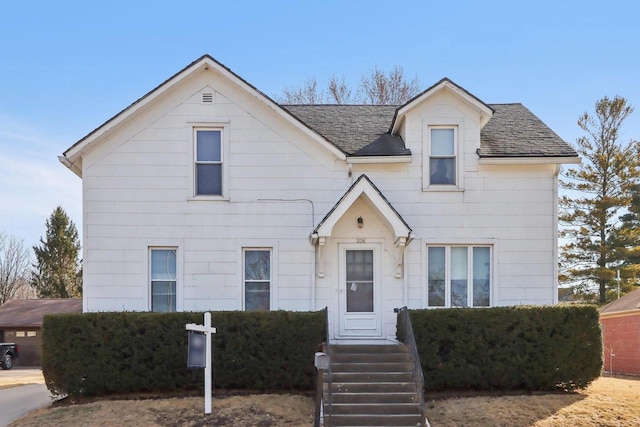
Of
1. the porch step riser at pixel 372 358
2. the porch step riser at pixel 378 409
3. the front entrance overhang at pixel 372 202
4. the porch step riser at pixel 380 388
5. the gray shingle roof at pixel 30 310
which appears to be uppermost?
the front entrance overhang at pixel 372 202

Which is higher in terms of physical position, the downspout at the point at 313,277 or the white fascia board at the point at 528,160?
the white fascia board at the point at 528,160

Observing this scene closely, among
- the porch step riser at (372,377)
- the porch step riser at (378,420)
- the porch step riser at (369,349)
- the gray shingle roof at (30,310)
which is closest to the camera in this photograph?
the porch step riser at (378,420)

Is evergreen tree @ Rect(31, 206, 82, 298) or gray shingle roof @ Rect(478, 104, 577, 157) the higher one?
gray shingle roof @ Rect(478, 104, 577, 157)

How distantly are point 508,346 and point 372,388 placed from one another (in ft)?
10.6

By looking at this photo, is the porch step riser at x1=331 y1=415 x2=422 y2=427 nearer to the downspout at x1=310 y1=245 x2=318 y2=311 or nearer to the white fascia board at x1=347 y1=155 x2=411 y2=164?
the downspout at x1=310 y1=245 x2=318 y2=311

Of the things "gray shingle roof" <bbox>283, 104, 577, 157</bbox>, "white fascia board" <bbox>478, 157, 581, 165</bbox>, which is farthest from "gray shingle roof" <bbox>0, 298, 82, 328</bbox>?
"white fascia board" <bbox>478, 157, 581, 165</bbox>

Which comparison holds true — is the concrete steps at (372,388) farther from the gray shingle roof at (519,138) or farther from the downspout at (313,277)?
the gray shingle roof at (519,138)

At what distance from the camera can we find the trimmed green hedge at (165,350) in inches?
480

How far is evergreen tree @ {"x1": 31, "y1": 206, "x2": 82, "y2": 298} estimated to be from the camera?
1783 inches

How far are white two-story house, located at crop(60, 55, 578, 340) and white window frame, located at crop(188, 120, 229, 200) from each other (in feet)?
0.08

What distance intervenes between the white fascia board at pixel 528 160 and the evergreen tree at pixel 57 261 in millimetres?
40013

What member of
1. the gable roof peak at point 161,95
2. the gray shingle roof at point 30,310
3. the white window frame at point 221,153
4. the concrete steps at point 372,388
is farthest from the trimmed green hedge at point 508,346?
the gray shingle roof at point 30,310

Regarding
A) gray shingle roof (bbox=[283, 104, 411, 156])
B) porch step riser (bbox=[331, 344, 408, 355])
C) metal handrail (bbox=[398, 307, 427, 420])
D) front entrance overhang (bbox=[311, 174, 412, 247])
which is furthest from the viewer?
gray shingle roof (bbox=[283, 104, 411, 156])

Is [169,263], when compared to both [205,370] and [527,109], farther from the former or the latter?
[527,109]
